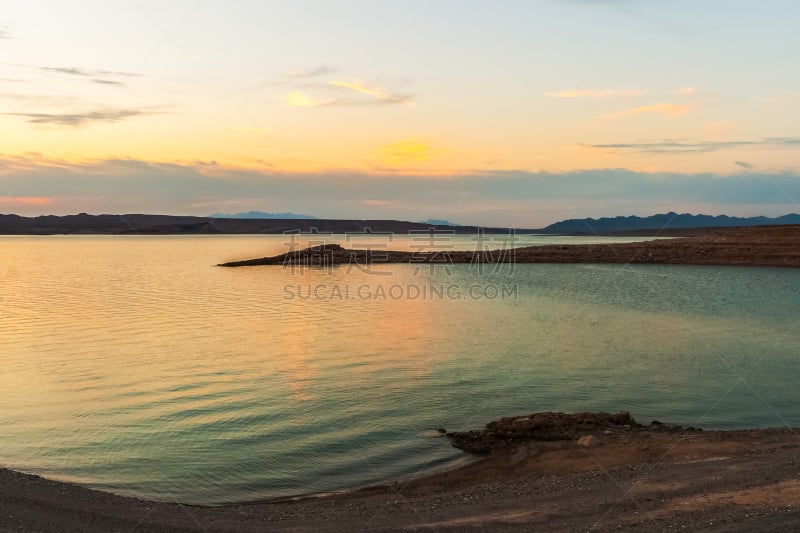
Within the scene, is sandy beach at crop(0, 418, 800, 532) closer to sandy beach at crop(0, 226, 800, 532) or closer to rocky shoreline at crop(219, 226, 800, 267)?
sandy beach at crop(0, 226, 800, 532)

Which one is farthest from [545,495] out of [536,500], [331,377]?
[331,377]

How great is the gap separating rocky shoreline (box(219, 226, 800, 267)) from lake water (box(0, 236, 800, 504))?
37.5m

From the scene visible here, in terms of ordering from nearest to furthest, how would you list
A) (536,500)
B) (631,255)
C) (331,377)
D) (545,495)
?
(536,500) < (545,495) < (331,377) < (631,255)

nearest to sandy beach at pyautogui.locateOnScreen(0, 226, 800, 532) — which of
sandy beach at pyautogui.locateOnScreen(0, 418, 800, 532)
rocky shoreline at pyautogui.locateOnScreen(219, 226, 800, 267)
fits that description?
sandy beach at pyautogui.locateOnScreen(0, 418, 800, 532)

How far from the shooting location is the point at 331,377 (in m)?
21.8

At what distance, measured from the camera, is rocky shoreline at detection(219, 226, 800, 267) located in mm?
77938

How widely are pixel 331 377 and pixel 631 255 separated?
81028 millimetres

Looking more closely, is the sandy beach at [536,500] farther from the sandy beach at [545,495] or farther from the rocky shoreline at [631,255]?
the rocky shoreline at [631,255]

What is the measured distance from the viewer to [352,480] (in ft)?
43.1

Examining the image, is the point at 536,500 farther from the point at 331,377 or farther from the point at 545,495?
the point at 331,377

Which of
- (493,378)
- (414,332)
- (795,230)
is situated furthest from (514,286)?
(795,230)

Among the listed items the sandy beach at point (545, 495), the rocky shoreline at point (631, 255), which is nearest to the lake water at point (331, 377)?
the sandy beach at point (545, 495)

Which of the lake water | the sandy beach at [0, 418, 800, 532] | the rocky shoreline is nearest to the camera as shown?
the sandy beach at [0, 418, 800, 532]

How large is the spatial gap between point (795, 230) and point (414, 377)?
92176 millimetres
